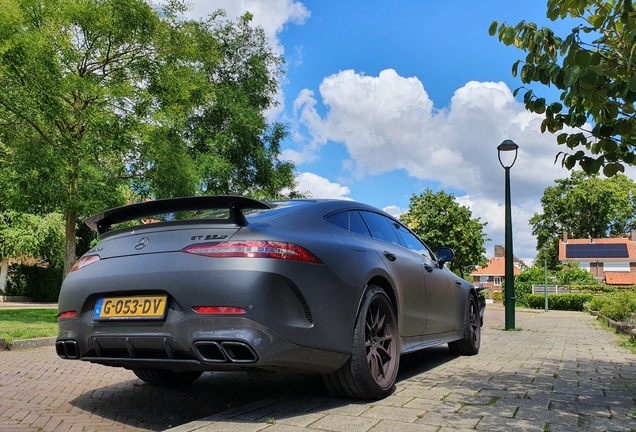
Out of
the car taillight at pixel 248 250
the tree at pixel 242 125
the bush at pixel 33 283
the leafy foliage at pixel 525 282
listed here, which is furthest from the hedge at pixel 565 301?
the car taillight at pixel 248 250

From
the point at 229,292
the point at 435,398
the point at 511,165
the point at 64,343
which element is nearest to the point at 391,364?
the point at 435,398

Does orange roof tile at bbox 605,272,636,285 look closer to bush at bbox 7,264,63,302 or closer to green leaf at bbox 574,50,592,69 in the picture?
bush at bbox 7,264,63,302

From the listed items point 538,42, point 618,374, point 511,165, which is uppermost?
point 511,165

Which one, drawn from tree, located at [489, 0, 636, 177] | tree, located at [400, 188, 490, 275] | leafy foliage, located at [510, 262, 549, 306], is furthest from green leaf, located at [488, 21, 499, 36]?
tree, located at [400, 188, 490, 275]

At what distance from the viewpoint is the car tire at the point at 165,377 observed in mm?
4574

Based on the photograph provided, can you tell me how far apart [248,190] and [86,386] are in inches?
904

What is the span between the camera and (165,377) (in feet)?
15.2

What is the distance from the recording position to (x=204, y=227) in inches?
133

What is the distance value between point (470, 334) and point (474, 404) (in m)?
2.87

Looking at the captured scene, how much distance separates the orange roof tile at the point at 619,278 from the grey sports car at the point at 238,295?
6541cm

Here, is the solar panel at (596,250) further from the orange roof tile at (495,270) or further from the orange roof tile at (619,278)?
the orange roof tile at (495,270)

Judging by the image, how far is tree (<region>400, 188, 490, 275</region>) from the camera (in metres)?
42.7

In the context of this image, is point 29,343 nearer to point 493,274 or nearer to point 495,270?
point 493,274

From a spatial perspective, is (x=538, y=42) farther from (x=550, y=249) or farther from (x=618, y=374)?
(x=550, y=249)
